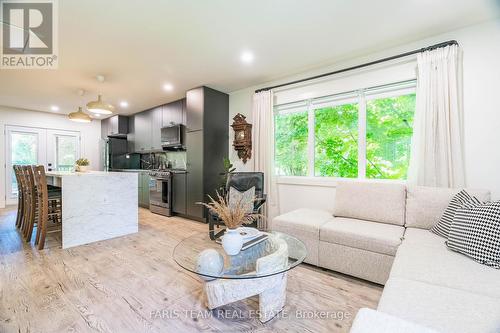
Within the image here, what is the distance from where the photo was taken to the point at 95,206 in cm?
306

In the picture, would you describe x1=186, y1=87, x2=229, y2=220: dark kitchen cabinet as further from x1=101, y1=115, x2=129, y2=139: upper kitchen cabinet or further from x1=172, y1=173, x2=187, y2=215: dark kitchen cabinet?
x1=101, y1=115, x2=129, y2=139: upper kitchen cabinet

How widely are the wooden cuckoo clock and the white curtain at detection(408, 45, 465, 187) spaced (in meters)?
2.36

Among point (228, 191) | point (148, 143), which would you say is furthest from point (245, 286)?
point (148, 143)

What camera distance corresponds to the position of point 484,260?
134cm

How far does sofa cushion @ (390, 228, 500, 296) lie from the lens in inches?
44.7

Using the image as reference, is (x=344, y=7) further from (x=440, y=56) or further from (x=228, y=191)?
(x=228, y=191)

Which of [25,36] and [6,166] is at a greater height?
[25,36]

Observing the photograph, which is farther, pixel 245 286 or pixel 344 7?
pixel 344 7

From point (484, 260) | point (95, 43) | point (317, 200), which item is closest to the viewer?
point (484, 260)

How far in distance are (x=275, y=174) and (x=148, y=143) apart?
3603 millimetres

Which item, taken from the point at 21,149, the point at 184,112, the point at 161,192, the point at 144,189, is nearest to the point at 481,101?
the point at 184,112

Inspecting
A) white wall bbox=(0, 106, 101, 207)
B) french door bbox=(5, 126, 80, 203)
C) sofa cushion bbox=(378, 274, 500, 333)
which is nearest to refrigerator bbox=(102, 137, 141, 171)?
white wall bbox=(0, 106, 101, 207)

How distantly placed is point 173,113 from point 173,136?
56cm

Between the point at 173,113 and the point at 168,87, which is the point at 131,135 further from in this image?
the point at 168,87
